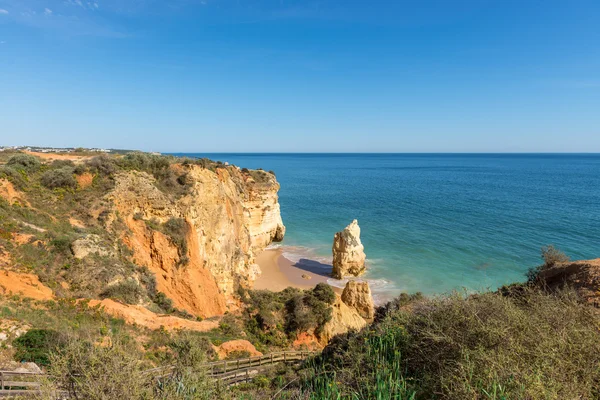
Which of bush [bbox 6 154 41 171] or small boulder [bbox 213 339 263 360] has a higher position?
bush [bbox 6 154 41 171]

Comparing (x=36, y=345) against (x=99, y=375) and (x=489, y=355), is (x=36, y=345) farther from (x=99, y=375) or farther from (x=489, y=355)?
(x=489, y=355)

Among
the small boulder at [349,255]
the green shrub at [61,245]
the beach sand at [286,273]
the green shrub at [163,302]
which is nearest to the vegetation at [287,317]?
the green shrub at [163,302]

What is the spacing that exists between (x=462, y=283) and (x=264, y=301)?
766 inches

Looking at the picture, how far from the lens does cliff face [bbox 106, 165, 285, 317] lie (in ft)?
63.7

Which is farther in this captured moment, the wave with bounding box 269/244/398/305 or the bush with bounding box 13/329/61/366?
the wave with bounding box 269/244/398/305

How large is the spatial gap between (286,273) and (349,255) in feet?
24.2

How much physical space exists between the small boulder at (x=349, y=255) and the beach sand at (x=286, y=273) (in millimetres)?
2075

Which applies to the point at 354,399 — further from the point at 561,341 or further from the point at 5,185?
the point at 5,185

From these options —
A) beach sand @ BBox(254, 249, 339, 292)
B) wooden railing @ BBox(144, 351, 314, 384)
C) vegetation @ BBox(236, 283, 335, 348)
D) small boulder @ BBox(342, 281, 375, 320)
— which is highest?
wooden railing @ BBox(144, 351, 314, 384)

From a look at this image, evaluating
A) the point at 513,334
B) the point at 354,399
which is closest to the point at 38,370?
the point at 354,399

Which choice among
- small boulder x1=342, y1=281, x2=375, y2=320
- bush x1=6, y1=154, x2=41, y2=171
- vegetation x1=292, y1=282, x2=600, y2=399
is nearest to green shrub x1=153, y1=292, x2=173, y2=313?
vegetation x1=292, y1=282, x2=600, y2=399

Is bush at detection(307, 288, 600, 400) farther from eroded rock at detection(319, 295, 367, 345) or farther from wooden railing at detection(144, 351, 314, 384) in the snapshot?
eroded rock at detection(319, 295, 367, 345)

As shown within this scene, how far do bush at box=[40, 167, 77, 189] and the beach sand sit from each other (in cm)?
1799

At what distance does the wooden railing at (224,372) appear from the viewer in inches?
295
